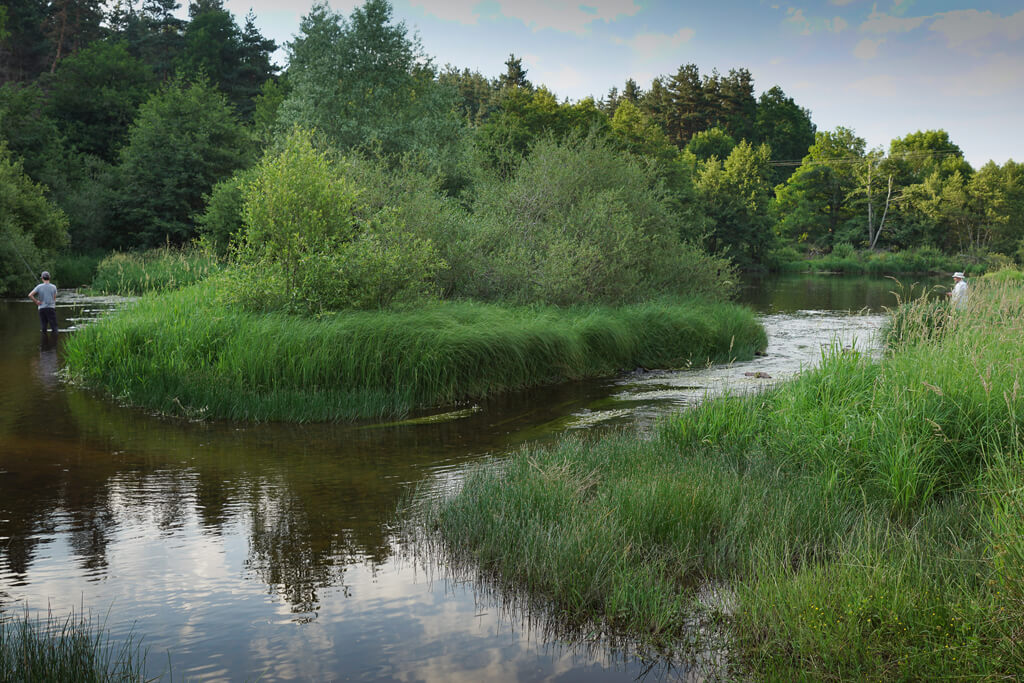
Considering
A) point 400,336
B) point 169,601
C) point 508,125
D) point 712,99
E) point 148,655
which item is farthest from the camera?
point 712,99

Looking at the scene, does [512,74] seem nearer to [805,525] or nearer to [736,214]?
[736,214]

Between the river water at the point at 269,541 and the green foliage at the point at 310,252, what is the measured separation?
3.39 m

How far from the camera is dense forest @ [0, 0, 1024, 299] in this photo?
18.4 m

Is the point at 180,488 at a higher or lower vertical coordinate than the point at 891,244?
lower

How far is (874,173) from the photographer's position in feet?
250

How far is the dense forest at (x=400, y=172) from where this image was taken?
1839cm

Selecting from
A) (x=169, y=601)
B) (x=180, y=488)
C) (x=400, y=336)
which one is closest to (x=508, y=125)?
(x=400, y=336)

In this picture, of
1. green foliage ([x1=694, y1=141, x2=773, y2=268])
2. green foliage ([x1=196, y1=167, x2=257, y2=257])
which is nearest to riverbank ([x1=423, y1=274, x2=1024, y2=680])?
green foliage ([x1=196, y1=167, x2=257, y2=257])

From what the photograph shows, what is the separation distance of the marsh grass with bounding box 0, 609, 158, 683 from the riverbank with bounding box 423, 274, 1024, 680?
261 cm

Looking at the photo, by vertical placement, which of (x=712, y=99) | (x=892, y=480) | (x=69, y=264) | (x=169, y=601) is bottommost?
(x=169, y=601)

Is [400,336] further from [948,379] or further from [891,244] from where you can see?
[891,244]

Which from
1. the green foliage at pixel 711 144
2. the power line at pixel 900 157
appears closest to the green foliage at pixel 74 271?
the power line at pixel 900 157

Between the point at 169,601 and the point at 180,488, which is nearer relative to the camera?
the point at 169,601

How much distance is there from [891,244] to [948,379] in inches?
2906
